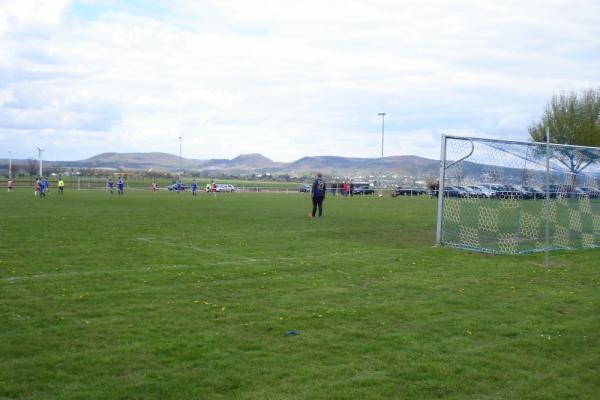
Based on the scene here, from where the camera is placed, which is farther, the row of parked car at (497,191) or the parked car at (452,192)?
the row of parked car at (497,191)

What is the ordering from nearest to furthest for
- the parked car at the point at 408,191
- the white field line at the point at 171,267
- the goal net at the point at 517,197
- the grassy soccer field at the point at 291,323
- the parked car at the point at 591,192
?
the grassy soccer field at the point at 291,323 < the white field line at the point at 171,267 < the goal net at the point at 517,197 < the parked car at the point at 591,192 < the parked car at the point at 408,191

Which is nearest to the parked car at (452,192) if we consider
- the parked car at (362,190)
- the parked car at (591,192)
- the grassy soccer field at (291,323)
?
the grassy soccer field at (291,323)

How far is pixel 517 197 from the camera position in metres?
17.0

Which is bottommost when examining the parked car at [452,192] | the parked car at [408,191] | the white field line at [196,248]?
the white field line at [196,248]

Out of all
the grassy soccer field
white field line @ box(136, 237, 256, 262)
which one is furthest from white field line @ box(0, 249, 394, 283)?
white field line @ box(136, 237, 256, 262)

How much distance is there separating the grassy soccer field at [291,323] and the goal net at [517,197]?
229 cm

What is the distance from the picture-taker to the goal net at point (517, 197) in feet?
53.9

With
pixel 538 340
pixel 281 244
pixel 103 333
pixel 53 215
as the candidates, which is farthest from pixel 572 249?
pixel 53 215

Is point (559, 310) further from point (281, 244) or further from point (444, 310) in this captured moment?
point (281, 244)

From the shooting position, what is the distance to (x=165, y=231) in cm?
1923

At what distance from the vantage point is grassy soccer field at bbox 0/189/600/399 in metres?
5.79

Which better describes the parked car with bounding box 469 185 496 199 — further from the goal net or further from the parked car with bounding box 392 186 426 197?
the parked car with bounding box 392 186 426 197

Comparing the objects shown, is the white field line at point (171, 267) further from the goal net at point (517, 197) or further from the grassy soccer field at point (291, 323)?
the goal net at point (517, 197)

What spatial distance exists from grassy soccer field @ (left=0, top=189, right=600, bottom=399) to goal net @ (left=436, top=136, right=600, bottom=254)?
229 cm
